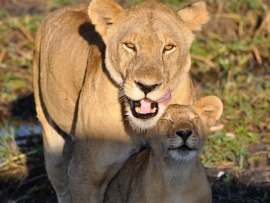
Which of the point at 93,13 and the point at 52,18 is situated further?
the point at 52,18

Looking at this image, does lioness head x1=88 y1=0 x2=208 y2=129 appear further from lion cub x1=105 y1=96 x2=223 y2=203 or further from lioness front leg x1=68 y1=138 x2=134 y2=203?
lioness front leg x1=68 y1=138 x2=134 y2=203

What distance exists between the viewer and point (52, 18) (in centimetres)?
621

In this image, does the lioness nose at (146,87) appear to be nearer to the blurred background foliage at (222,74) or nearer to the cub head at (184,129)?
the cub head at (184,129)

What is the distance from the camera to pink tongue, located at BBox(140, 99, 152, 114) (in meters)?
4.68

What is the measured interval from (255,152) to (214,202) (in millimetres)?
892

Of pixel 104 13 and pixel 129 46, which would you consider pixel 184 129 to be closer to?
pixel 129 46

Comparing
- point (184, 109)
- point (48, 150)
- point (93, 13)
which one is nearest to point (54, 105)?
point (48, 150)

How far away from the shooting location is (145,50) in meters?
4.73

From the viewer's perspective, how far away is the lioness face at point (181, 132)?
4.64m

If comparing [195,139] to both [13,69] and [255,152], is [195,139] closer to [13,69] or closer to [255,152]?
[255,152]

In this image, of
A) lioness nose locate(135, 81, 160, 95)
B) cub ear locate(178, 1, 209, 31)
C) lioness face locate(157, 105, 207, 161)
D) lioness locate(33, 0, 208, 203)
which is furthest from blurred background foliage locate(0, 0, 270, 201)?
lioness nose locate(135, 81, 160, 95)

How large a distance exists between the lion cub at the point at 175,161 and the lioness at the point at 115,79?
9 cm

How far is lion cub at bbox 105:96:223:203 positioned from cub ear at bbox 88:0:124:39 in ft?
1.98

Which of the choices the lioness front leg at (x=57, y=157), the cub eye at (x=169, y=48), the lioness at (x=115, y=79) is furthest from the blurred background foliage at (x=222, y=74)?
the cub eye at (x=169, y=48)
